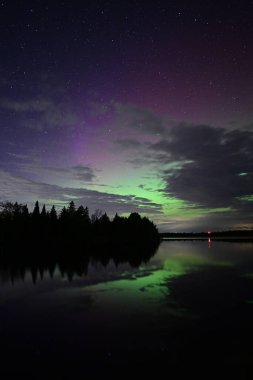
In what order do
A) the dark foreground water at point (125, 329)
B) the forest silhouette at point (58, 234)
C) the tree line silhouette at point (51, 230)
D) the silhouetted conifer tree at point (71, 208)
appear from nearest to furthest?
1. the dark foreground water at point (125, 329)
2. the forest silhouette at point (58, 234)
3. the tree line silhouette at point (51, 230)
4. the silhouetted conifer tree at point (71, 208)

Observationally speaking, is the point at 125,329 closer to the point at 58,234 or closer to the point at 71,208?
the point at 58,234

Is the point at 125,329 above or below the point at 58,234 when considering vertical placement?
below

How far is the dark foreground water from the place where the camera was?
1354cm

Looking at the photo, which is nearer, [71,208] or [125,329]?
[125,329]

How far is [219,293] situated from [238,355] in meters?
15.0

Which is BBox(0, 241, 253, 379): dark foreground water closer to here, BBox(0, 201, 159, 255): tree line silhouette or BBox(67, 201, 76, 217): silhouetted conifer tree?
BBox(0, 201, 159, 255): tree line silhouette

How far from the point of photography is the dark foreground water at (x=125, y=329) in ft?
44.4

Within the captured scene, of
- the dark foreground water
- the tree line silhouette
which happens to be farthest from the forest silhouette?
the dark foreground water

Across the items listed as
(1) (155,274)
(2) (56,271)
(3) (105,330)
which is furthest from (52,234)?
(3) (105,330)

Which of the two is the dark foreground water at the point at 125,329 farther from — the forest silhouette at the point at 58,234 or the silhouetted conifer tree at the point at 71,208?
the silhouetted conifer tree at the point at 71,208

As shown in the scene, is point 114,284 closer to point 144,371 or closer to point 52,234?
point 144,371

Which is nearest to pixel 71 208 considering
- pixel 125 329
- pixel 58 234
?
pixel 58 234

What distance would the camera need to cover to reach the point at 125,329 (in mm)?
18516

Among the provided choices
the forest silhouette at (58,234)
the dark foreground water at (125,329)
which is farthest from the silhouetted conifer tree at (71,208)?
the dark foreground water at (125,329)
